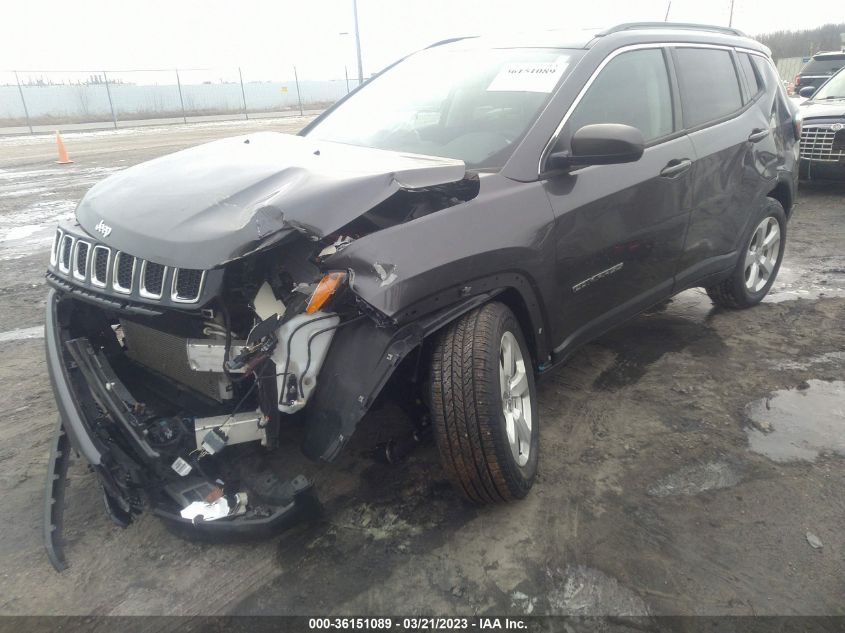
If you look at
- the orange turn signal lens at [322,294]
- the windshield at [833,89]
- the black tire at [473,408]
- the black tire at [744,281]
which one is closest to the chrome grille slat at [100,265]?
the orange turn signal lens at [322,294]

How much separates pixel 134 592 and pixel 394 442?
3.79 feet

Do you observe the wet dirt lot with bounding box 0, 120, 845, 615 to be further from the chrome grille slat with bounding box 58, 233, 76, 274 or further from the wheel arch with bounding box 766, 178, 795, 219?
the wheel arch with bounding box 766, 178, 795, 219

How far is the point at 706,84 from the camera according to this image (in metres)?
3.93

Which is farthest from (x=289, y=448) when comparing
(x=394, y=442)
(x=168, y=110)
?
(x=168, y=110)

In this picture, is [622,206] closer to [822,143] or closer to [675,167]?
[675,167]

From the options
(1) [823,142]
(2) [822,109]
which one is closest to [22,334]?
(1) [823,142]

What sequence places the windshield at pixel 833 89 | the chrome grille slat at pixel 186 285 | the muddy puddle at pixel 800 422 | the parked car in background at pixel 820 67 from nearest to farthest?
the chrome grille slat at pixel 186 285, the muddy puddle at pixel 800 422, the windshield at pixel 833 89, the parked car in background at pixel 820 67

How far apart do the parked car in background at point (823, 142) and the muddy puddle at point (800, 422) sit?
563 cm

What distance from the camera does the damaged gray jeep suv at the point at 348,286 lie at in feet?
7.24

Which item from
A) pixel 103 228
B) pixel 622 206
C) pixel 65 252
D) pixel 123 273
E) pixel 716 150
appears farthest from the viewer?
pixel 716 150

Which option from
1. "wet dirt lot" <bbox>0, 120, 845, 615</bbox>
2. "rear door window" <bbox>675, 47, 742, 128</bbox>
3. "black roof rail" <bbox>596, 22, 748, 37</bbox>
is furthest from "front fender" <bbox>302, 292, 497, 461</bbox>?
"rear door window" <bbox>675, 47, 742, 128</bbox>

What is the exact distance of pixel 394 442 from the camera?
2.88 m

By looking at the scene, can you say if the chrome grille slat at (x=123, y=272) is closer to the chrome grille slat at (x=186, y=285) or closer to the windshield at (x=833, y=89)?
the chrome grille slat at (x=186, y=285)

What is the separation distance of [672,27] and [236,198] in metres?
3.01
